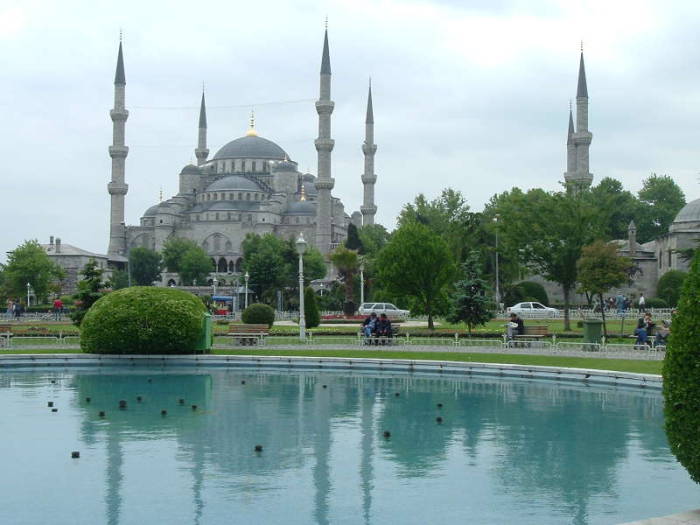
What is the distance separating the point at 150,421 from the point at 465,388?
6.40 m

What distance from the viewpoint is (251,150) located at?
10969 centimetres

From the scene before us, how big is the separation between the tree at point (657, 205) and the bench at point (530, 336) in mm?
53433

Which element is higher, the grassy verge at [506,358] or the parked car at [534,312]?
the parked car at [534,312]

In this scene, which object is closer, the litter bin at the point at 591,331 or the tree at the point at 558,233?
the litter bin at the point at 591,331

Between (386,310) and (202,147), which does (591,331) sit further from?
(202,147)

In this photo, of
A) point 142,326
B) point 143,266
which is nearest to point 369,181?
point 143,266

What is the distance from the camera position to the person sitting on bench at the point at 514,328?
918 inches

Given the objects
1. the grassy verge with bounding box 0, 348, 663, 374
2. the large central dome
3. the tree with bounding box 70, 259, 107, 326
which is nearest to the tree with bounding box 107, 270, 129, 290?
the large central dome

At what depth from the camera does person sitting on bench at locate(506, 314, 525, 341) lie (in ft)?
76.5

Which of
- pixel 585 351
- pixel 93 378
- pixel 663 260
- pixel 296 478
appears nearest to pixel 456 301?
pixel 585 351

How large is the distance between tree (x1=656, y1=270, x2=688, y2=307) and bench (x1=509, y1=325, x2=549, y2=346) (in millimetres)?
25309

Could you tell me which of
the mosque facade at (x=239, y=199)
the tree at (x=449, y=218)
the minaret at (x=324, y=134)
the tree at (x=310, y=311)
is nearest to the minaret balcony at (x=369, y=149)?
the mosque facade at (x=239, y=199)

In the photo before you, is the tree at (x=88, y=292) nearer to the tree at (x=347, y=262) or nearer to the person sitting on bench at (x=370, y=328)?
the person sitting on bench at (x=370, y=328)

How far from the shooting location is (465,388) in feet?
54.7
